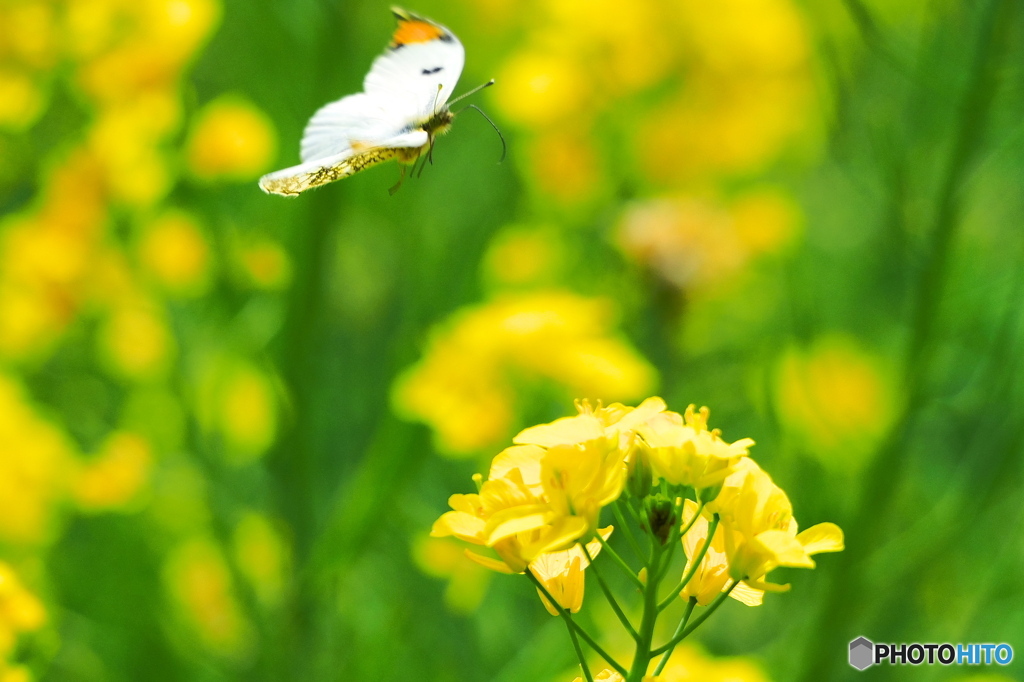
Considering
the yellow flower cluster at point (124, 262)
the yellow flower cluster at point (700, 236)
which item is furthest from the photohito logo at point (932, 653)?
the yellow flower cluster at point (124, 262)

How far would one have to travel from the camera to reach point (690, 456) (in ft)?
1.35

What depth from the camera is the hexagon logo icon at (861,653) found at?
944 millimetres

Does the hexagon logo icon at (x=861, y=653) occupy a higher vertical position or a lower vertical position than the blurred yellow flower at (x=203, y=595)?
higher

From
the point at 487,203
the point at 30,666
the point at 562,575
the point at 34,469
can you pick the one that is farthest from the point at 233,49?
the point at 562,575

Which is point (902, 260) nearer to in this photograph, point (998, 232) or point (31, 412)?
point (998, 232)

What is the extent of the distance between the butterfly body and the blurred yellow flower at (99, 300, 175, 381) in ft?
1.71

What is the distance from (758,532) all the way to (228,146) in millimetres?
836

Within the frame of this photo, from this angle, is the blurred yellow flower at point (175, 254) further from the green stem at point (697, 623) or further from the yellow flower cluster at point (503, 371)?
the green stem at point (697, 623)

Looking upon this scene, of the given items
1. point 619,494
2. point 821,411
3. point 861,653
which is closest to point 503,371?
point 821,411

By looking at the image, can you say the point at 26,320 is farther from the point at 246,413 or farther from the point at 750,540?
the point at 750,540

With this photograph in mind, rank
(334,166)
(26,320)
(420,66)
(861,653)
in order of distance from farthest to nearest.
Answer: (26,320) < (861,653) < (420,66) < (334,166)

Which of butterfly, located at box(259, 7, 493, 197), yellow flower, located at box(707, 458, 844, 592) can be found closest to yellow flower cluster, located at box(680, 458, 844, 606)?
yellow flower, located at box(707, 458, 844, 592)

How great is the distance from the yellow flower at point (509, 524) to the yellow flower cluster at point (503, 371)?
1.94 feet

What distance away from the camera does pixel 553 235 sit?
1.45m
